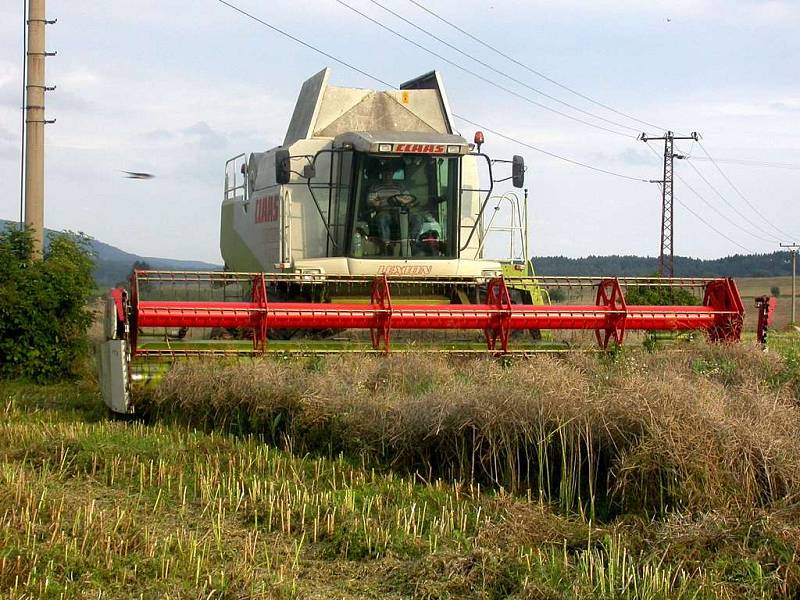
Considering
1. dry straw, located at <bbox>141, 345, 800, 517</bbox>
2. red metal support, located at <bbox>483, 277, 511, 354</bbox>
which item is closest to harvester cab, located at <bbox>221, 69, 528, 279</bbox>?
red metal support, located at <bbox>483, 277, 511, 354</bbox>

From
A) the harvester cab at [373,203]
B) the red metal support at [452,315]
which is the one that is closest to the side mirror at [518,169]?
the harvester cab at [373,203]

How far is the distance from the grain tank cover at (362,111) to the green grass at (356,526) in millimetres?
6302

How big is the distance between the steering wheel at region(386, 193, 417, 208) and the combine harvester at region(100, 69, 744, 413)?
0.02 metres

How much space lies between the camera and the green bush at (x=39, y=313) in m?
11.6

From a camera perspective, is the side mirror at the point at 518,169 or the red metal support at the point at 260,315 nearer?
the red metal support at the point at 260,315

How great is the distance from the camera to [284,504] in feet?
17.2

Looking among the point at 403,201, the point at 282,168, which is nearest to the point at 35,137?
the point at 282,168

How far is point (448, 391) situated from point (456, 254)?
5.53 meters

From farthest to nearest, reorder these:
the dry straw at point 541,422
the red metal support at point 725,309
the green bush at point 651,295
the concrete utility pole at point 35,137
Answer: the green bush at point 651,295 → the concrete utility pole at point 35,137 → the red metal support at point 725,309 → the dry straw at point 541,422

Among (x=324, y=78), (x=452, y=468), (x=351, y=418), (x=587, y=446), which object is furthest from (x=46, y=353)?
(x=587, y=446)

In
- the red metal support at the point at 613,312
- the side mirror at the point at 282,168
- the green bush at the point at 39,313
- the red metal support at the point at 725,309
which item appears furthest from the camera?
the green bush at the point at 39,313

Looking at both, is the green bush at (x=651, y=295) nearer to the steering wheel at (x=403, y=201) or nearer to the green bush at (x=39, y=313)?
the steering wheel at (x=403, y=201)

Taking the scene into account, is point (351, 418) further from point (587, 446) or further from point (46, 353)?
point (46, 353)

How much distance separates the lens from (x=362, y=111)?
13.0 meters
